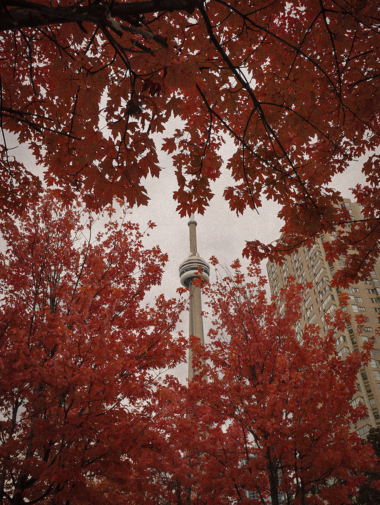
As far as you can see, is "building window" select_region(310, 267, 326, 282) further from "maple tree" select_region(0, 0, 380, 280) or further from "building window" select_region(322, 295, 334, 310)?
"maple tree" select_region(0, 0, 380, 280)

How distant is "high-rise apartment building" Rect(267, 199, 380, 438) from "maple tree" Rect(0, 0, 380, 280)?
30.9 metres

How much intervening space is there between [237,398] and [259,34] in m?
6.56

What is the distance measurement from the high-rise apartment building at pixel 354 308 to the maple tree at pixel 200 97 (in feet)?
101

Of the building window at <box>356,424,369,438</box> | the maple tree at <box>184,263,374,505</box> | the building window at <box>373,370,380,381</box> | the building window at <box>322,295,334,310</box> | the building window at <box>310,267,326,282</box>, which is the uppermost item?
the building window at <box>310,267,326,282</box>

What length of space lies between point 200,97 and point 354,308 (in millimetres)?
45900

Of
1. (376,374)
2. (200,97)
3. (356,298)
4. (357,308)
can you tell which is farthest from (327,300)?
(200,97)

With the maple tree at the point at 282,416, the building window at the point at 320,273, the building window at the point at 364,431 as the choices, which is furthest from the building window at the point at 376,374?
the maple tree at the point at 282,416

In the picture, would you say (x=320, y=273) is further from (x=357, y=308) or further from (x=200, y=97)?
(x=200, y=97)

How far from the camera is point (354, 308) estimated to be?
1686 inches

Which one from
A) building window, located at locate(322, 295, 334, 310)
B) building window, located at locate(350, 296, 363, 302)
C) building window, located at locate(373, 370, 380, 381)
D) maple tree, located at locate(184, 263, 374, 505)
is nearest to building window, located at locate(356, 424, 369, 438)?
building window, located at locate(373, 370, 380, 381)

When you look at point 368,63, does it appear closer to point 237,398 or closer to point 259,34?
point 259,34

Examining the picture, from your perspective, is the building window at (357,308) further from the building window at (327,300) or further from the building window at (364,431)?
the building window at (364,431)

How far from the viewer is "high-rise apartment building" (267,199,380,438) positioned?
36656 mm

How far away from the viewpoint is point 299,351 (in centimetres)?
720
